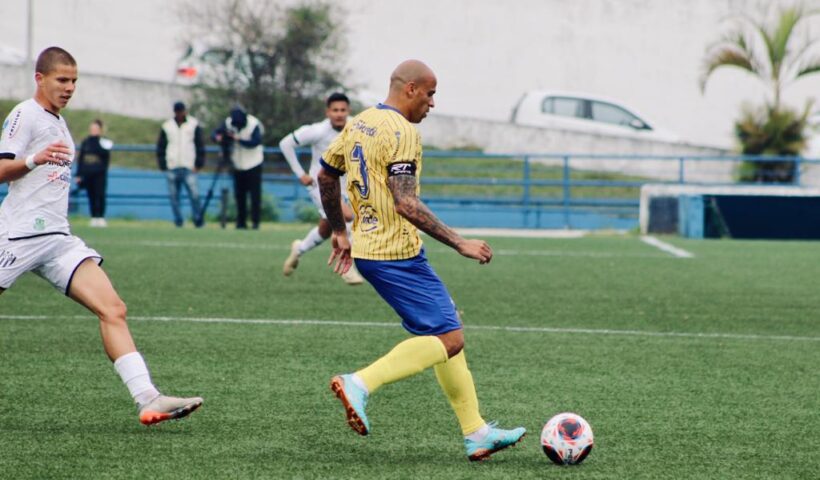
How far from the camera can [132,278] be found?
533 inches

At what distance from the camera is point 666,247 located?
1939cm

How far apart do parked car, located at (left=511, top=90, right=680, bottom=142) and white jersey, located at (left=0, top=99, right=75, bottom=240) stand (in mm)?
25202

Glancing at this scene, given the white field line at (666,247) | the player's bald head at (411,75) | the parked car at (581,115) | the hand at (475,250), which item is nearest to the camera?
the hand at (475,250)

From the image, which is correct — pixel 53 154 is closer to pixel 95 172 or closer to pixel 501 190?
pixel 95 172

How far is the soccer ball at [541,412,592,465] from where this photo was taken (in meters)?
5.82

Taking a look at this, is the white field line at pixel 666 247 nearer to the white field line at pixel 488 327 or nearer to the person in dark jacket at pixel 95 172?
the white field line at pixel 488 327

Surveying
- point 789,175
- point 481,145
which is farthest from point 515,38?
point 789,175

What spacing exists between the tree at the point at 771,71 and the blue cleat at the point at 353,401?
2167 centimetres

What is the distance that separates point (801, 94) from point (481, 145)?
764 cm

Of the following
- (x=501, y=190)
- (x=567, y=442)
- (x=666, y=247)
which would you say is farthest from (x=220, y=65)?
(x=567, y=442)

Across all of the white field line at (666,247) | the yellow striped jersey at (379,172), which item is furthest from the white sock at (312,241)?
the yellow striped jersey at (379,172)

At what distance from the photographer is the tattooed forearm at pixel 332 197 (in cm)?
632

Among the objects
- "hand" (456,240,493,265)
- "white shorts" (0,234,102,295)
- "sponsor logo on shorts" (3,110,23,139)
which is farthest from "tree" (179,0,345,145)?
Result: "hand" (456,240,493,265)

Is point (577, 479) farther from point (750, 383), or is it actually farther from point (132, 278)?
point (132, 278)
